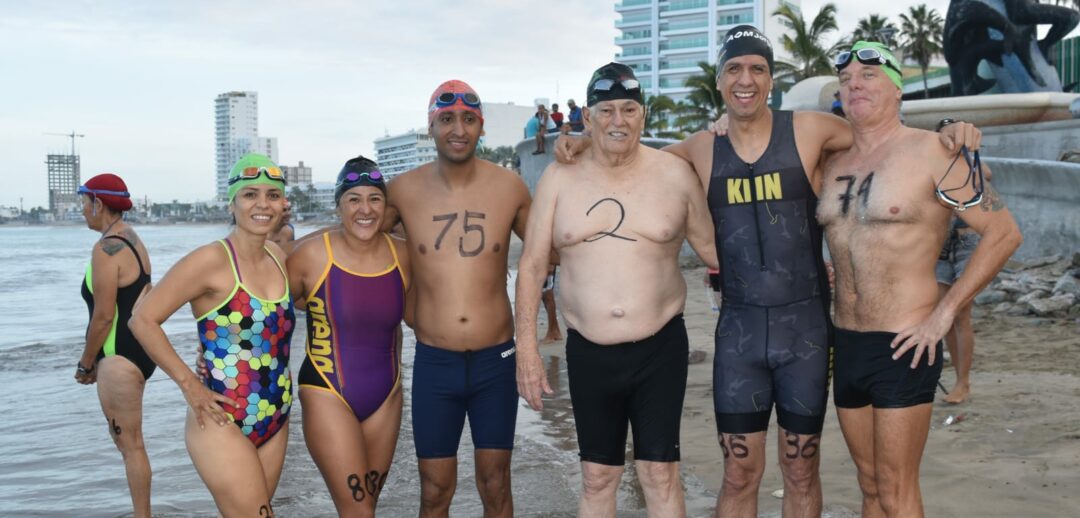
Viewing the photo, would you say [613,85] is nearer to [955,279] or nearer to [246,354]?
[246,354]

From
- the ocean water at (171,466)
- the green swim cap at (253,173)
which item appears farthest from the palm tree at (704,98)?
the green swim cap at (253,173)

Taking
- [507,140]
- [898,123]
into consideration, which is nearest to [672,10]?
[507,140]

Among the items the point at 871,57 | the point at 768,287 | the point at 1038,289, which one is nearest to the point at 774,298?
the point at 768,287

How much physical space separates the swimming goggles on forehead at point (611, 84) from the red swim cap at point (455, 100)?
739 millimetres

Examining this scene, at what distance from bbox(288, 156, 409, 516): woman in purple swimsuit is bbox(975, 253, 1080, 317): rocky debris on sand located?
9.24m

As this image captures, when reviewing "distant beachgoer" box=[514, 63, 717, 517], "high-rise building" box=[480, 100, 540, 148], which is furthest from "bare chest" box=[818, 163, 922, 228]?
"high-rise building" box=[480, 100, 540, 148]

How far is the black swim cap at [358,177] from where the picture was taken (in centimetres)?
432

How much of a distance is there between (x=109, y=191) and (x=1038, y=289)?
35.1ft

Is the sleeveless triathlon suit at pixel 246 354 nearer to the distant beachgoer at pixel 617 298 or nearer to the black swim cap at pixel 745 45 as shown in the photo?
the distant beachgoer at pixel 617 298

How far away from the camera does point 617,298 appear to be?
13.5ft

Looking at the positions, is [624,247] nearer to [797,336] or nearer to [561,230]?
[561,230]

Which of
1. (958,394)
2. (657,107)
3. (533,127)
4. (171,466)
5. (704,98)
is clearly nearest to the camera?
(958,394)

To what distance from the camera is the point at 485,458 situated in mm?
4480

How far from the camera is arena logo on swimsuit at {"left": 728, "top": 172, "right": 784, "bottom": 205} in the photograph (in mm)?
4074
